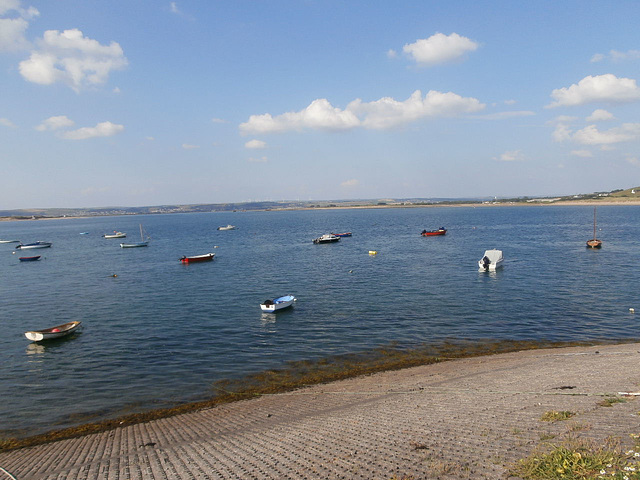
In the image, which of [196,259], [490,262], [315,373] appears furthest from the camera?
[196,259]

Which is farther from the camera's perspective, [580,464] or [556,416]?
[556,416]

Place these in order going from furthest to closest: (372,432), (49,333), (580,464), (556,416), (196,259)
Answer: (196,259), (49,333), (372,432), (556,416), (580,464)

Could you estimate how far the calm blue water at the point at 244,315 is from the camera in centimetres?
2588

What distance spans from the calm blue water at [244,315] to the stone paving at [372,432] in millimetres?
5538

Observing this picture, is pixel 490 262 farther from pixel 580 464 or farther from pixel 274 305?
pixel 580 464

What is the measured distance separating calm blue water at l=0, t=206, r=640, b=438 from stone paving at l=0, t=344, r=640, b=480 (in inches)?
218

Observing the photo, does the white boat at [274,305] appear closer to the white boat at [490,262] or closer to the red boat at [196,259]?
the white boat at [490,262]

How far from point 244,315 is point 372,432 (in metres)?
27.5

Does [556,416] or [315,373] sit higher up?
[556,416]

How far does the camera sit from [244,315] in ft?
134

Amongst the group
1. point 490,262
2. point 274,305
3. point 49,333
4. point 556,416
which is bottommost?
point 49,333

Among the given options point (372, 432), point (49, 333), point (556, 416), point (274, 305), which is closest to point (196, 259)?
point (274, 305)

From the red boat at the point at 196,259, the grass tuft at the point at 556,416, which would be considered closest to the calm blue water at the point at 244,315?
the red boat at the point at 196,259

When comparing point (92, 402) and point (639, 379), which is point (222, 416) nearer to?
point (92, 402)
